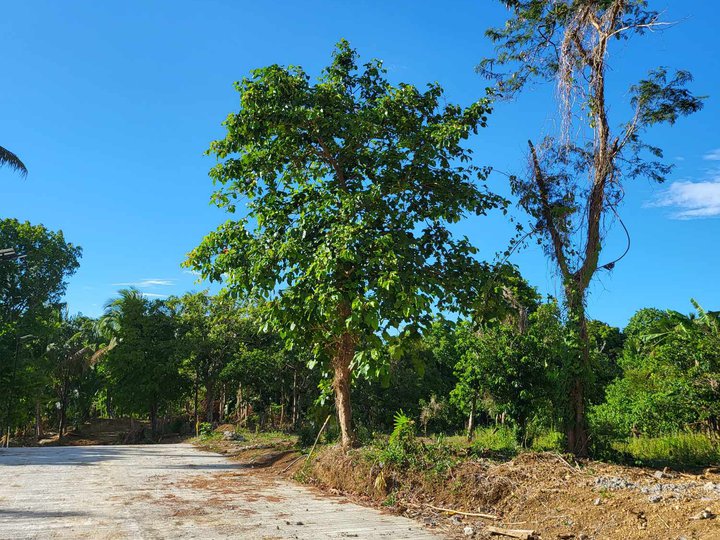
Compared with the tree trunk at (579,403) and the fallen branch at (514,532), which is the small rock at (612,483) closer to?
the fallen branch at (514,532)

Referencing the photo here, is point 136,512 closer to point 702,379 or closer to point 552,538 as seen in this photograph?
point 552,538

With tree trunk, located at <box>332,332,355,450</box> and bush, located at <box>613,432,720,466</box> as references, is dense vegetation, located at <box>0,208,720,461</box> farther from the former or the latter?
tree trunk, located at <box>332,332,355,450</box>

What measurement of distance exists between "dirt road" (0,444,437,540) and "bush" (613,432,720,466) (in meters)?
7.02

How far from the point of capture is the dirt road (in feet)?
20.8

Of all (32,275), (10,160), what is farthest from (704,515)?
(32,275)

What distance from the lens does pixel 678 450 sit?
1273 cm

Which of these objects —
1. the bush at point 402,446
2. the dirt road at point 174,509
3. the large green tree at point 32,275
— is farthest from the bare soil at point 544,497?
the large green tree at point 32,275

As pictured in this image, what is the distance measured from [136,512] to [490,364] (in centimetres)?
1068

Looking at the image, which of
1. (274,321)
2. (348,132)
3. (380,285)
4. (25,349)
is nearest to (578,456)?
(380,285)

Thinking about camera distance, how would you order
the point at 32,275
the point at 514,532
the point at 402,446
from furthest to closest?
the point at 32,275
the point at 402,446
the point at 514,532

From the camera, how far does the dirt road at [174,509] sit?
6.34 meters

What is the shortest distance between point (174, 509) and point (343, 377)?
467cm

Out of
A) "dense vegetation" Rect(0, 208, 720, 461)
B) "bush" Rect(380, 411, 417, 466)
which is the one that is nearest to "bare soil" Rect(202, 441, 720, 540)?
"bush" Rect(380, 411, 417, 466)

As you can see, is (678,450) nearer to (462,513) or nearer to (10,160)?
(462,513)
